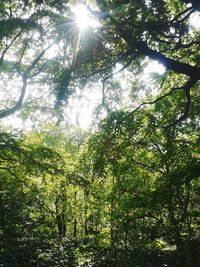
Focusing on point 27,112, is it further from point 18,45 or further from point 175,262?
point 175,262

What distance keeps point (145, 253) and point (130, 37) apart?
6.93 m

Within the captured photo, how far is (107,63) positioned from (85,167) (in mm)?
6073

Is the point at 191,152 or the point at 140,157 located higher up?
the point at 140,157

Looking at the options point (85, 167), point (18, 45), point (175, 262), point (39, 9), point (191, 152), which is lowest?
point (175, 262)

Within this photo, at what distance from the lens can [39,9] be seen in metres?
8.57

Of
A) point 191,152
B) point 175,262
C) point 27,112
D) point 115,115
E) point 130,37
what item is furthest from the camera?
point 27,112

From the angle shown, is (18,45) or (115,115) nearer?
(115,115)

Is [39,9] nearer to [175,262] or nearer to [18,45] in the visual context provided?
[18,45]

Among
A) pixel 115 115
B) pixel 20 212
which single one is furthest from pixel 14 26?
pixel 20 212

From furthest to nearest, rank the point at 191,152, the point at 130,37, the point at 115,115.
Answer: the point at 191,152 → the point at 115,115 → the point at 130,37

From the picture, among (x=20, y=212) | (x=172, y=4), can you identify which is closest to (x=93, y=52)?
(x=172, y=4)

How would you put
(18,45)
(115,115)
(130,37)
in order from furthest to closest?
(18,45) < (115,115) < (130,37)

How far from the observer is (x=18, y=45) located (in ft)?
40.2

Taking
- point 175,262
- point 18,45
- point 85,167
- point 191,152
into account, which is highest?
point 18,45
